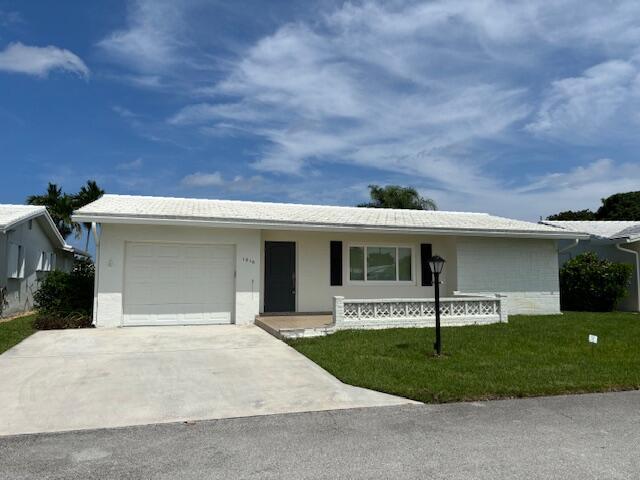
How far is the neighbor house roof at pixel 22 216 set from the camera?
14.2 m

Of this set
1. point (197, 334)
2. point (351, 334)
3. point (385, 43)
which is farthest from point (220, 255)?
point (385, 43)

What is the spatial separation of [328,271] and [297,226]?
2.20 meters

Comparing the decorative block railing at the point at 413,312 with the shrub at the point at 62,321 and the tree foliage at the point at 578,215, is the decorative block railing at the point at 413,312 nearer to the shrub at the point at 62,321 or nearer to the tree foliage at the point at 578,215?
the shrub at the point at 62,321

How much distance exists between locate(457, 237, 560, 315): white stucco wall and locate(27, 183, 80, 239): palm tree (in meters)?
22.5

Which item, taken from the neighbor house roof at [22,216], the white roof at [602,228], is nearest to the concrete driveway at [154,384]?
the neighbor house roof at [22,216]

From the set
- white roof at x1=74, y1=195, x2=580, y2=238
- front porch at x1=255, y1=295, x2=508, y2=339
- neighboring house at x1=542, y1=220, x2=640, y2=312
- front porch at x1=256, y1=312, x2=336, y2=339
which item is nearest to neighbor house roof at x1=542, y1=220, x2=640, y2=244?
neighboring house at x1=542, y1=220, x2=640, y2=312

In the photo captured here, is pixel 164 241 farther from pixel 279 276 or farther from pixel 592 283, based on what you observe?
pixel 592 283

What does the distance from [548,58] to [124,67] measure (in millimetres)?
11490

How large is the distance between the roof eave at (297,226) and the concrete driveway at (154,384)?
9.93 feet

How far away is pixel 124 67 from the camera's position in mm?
13500

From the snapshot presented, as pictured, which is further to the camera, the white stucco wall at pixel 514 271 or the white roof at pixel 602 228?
the white roof at pixel 602 228

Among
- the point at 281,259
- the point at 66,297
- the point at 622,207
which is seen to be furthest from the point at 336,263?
the point at 622,207

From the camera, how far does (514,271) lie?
49.0 feet

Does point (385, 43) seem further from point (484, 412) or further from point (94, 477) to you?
point (94, 477)
